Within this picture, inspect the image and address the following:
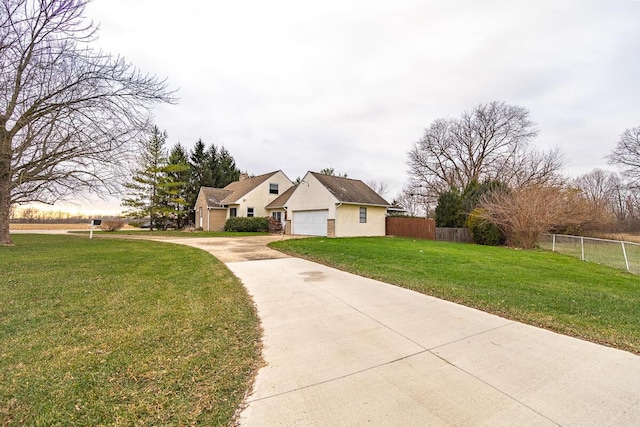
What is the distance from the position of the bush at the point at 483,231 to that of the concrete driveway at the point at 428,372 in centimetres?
1495

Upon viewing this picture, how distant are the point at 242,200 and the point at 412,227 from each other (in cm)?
1434

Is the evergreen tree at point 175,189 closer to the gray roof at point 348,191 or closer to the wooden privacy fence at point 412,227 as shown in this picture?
the gray roof at point 348,191

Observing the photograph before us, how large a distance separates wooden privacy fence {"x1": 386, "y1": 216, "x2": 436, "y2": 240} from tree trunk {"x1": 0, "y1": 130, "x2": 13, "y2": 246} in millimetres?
20956

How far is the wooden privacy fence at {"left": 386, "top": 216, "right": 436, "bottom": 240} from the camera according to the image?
2014 cm

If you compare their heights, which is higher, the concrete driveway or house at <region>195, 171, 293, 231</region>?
house at <region>195, 171, 293, 231</region>

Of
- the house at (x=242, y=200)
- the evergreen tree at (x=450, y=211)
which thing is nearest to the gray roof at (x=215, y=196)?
the house at (x=242, y=200)

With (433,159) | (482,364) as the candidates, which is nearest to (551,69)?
(482,364)

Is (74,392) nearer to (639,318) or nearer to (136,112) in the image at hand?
(639,318)

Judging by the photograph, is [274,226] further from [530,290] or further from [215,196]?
[530,290]

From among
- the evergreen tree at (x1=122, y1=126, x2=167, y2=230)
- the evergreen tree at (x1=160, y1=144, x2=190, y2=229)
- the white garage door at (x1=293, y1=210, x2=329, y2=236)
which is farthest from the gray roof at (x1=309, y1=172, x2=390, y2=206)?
the evergreen tree at (x1=122, y1=126, x2=167, y2=230)

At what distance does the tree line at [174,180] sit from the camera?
89.5 feet

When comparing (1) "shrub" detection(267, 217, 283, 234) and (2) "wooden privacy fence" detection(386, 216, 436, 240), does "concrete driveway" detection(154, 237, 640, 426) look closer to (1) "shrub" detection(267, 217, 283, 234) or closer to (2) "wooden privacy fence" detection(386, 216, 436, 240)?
(2) "wooden privacy fence" detection(386, 216, 436, 240)

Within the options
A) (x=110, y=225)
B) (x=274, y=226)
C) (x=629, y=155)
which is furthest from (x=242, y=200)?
(x=629, y=155)

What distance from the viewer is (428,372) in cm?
268
